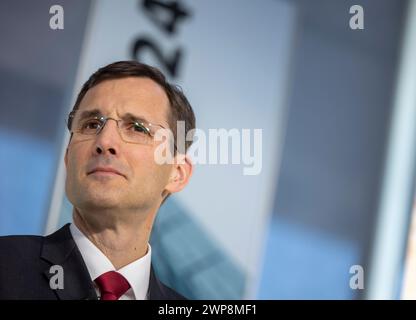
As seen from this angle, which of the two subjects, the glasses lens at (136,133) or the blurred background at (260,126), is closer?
the glasses lens at (136,133)

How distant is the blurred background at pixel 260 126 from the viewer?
210cm

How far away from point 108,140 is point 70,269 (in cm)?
36

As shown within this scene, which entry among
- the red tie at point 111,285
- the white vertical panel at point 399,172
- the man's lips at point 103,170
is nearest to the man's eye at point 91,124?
the man's lips at point 103,170

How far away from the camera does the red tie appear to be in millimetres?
1722

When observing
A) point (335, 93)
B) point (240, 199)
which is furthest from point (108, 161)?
point (335, 93)

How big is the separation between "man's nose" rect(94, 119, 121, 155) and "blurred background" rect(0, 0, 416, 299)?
32 centimetres

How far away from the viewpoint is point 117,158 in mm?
1742

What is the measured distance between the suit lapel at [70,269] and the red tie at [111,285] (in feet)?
0.08

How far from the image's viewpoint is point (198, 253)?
7.66ft

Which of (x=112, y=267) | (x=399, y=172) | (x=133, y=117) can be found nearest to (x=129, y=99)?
(x=133, y=117)

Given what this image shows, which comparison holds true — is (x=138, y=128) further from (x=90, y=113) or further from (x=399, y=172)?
(x=399, y=172)

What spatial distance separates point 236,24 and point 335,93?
605mm

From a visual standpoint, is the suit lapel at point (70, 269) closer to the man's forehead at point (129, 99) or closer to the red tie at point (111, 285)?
the red tie at point (111, 285)
